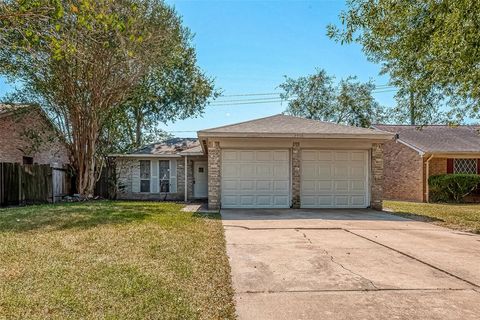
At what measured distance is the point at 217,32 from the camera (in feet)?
52.2

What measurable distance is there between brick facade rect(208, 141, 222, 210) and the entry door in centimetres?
535

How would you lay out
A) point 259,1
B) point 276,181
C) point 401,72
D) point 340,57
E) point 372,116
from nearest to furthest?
point 401,72 → point 259,1 → point 276,181 → point 340,57 → point 372,116

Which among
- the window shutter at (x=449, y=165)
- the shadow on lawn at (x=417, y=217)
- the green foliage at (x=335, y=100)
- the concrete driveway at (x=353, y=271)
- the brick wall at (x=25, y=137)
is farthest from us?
the green foliage at (x=335, y=100)

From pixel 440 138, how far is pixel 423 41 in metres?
11.7

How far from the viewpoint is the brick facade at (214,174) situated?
11828 millimetres

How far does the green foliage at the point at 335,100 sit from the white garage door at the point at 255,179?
62.7ft

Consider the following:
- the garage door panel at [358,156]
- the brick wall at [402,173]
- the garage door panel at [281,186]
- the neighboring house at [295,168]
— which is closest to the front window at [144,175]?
the neighboring house at [295,168]

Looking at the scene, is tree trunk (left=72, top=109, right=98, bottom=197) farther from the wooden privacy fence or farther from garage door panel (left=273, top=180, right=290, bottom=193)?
garage door panel (left=273, top=180, right=290, bottom=193)

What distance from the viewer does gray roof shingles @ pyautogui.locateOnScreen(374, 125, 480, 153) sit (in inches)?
672

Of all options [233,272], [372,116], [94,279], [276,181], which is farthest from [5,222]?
[372,116]

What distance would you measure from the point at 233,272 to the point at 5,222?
21.9 feet

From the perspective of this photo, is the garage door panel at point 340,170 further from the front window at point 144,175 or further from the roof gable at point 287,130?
the front window at point 144,175

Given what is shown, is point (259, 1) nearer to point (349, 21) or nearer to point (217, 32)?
point (349, 21)

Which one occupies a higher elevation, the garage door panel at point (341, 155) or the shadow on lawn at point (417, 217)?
the garage door panel at point (341, 155)
